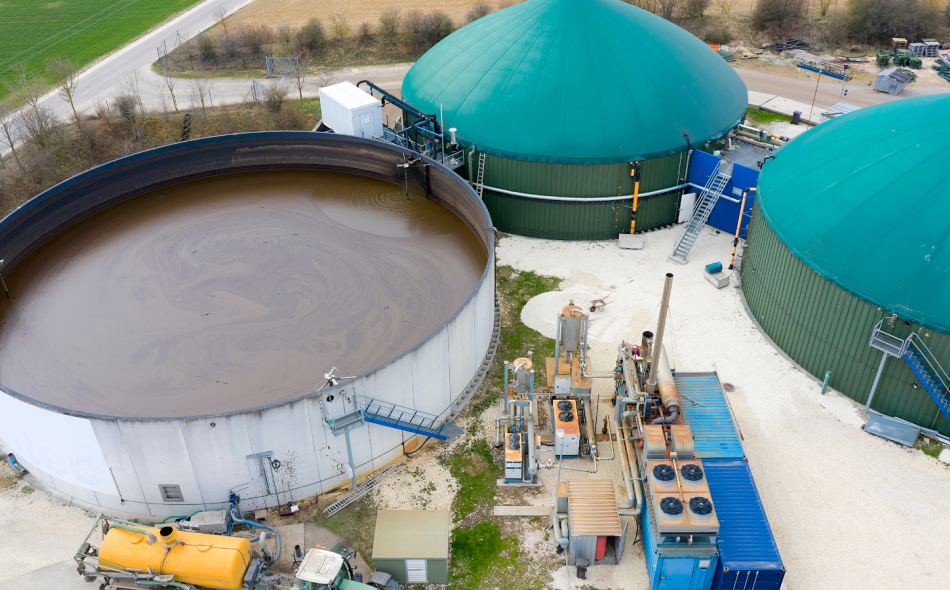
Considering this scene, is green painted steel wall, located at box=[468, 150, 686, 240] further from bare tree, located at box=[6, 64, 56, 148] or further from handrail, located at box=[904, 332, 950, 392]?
bare tree, located at box=[6, 64, 56, 148]

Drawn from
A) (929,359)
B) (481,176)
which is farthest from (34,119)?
(929,359)

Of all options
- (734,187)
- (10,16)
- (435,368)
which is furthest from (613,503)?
(10,16)

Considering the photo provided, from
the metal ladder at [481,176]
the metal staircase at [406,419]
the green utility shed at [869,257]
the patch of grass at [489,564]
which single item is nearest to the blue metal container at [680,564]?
the patch of grass at [489,564]

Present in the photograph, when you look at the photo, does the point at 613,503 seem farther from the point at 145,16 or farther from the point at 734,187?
the point at 145,16

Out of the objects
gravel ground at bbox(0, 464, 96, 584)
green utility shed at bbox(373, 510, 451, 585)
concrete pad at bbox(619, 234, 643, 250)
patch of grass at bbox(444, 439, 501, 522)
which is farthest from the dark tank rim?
green utility shed at bbox(373, 510, 451, 585)

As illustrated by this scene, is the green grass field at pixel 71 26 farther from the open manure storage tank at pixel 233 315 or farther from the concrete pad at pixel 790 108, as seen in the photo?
the concrete pad at pixel 790 108
